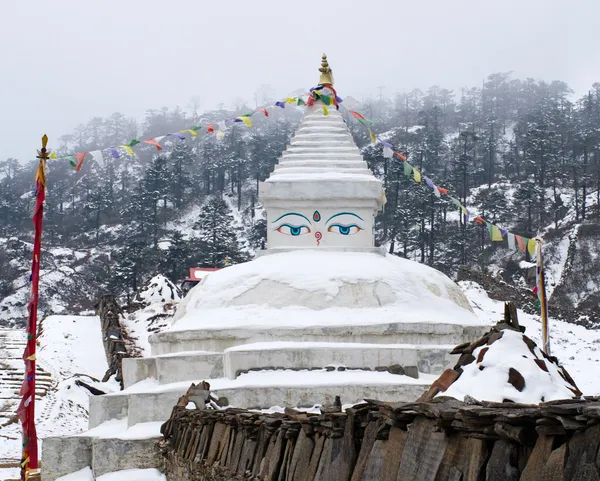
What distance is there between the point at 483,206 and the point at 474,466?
5281 centimetres

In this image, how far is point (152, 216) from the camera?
6397 centimetres

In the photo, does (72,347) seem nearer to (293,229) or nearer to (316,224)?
(293,229)

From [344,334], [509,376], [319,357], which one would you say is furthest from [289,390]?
[509,376]

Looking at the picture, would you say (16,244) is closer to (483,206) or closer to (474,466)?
(483,206)

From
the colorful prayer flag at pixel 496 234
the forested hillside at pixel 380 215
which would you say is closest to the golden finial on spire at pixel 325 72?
the colorful prayer flag at pixel 496 234

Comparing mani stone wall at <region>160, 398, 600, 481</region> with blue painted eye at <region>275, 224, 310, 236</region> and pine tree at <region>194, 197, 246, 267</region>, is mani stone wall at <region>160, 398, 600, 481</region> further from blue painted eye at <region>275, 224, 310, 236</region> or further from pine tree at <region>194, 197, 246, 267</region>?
pine tree at <region>194, 197, 246, 267</region>

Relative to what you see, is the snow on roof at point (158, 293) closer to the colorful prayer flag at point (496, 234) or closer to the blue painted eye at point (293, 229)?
the blue painted eye at point (293, 229)

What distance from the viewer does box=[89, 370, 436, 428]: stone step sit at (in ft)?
43.4

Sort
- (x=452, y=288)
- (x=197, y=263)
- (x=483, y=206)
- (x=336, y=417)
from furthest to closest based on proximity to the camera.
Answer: (x=483, y=206), (x=197, y=263), (x=452, y=288), (x=336, y=417)

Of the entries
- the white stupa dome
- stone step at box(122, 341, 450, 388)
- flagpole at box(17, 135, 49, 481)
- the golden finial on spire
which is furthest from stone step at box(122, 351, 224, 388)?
the golden finial on spire

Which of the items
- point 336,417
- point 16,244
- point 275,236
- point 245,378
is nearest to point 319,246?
point 275,236

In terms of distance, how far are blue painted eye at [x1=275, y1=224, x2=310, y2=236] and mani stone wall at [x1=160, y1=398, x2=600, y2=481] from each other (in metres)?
10.1

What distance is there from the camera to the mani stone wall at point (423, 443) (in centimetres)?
298

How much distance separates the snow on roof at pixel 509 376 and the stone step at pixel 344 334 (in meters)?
7.70
